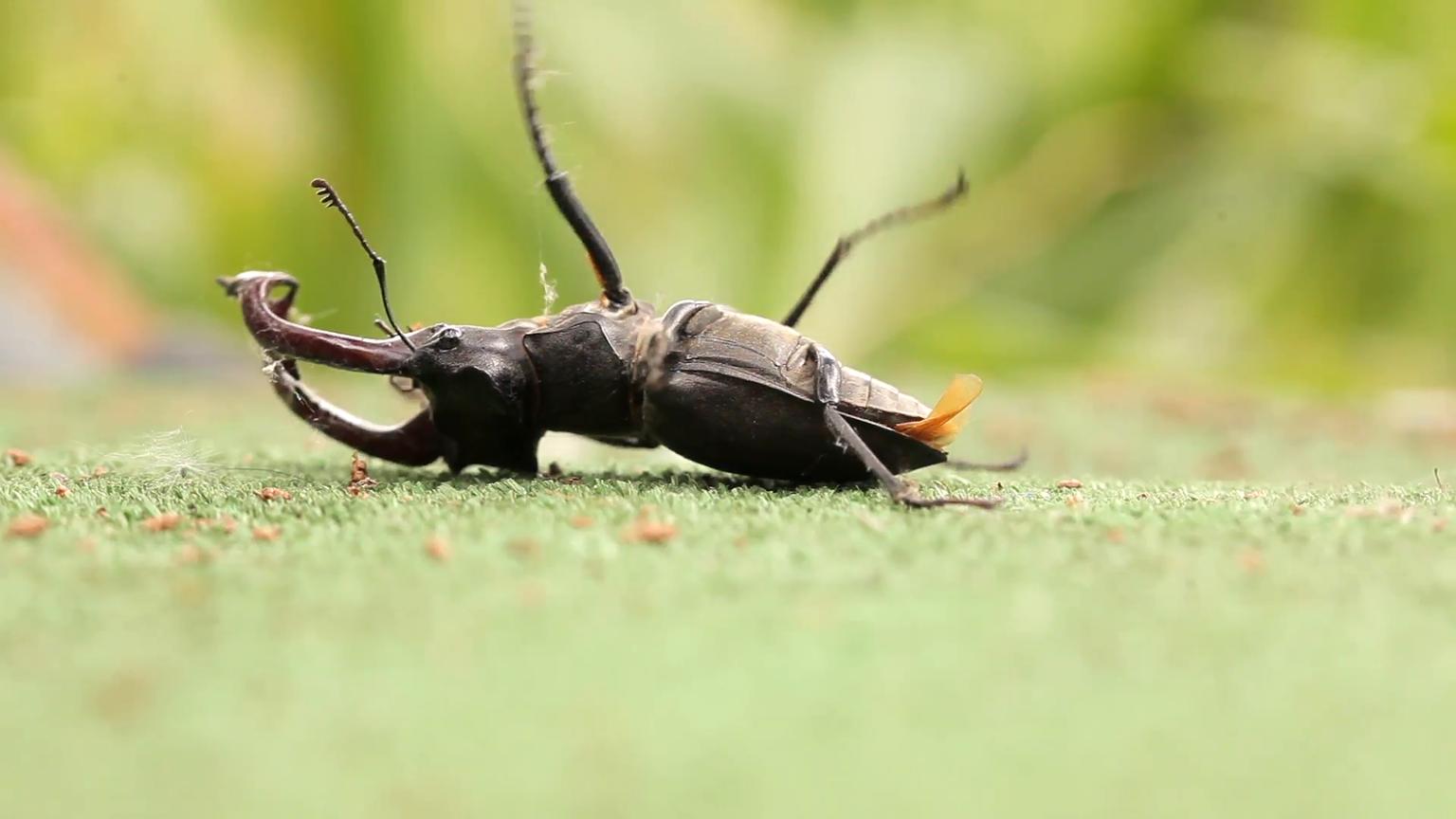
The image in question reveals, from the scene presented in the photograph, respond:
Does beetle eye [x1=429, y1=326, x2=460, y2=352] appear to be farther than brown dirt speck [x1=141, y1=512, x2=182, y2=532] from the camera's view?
Yes

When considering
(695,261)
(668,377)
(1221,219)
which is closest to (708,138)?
(695,261)

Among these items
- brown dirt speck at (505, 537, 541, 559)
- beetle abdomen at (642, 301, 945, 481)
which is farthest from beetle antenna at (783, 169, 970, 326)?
brown dirt speck at (505, 537, 541, 559)

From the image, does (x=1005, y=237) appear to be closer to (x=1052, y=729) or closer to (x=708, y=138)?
(x=708, y=138)

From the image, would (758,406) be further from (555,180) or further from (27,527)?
(27,527)

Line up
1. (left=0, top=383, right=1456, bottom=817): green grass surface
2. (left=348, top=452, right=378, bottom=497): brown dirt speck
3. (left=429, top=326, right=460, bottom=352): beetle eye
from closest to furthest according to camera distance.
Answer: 1. (left=0, top=383, right=1456, bottom=817): green grass surface
2. (left=348, top=452, right=378, bottom=497): brown dirt speck
3. (left=429, top=326, right=460, bottom=352): beetle eye

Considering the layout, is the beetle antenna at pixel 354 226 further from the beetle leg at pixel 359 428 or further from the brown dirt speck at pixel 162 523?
the brown dirt speck at pixel 162 523

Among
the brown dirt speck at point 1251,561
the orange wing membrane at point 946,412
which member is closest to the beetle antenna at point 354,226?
the orange wing membrane at point 946,412

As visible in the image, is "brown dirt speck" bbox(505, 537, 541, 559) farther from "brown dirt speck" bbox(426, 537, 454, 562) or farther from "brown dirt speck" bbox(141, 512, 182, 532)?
"brown dirt speck" bbox(141, 512, 182, 532)

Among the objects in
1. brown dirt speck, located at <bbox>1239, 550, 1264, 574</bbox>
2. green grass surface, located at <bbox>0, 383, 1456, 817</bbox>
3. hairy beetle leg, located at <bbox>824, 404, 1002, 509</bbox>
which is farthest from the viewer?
hairy beetle leg, located at <bbox>824, 404, 1002, 509</bbox>
